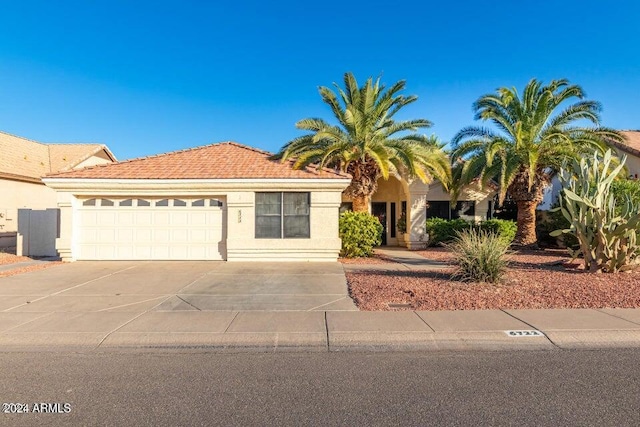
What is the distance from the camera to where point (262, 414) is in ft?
12.2

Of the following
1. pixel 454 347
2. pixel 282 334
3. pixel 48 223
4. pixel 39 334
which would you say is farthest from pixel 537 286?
pixel 48 223

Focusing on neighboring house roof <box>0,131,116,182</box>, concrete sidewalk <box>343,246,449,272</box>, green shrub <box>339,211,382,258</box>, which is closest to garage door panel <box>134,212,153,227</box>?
green shrub <box>339,211,382,258</box>

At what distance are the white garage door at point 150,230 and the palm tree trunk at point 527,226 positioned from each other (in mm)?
12925

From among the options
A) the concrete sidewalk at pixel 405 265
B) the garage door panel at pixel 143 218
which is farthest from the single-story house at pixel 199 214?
Answer: the concrete sidewalk at pixel 405 265

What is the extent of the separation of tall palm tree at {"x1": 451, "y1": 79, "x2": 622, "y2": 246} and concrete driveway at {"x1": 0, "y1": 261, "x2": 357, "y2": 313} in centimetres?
832

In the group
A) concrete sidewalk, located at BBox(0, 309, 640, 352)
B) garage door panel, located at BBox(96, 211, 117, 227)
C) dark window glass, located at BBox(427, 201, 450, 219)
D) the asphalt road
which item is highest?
dark window glass, located at BBox(427, 201, 450, 219)

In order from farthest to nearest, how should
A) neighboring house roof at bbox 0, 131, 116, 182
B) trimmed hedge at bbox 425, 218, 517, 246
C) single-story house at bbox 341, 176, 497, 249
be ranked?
neighboring house roof at bbox 0, 131, 116, 182 → single-story house at bbox 341, 176, 497, 249 → trimmed hedge at bbox 425, 218, 517, 246

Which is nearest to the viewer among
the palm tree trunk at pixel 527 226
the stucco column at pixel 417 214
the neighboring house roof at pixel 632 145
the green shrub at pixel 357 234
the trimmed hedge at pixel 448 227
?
the green shrub at pixel 357 234

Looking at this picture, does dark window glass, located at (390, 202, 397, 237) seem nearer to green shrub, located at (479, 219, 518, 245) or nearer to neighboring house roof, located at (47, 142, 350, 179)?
green shrub, located at (479, 219, 518, 245)

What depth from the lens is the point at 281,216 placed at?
14.0m

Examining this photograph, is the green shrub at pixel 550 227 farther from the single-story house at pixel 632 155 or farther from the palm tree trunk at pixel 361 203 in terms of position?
the palm tree trunk at pixel 361 203

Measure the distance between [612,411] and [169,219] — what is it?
1316 centimetres

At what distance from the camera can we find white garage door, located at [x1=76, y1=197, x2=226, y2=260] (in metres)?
14.0

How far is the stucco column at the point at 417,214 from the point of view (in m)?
19.1
